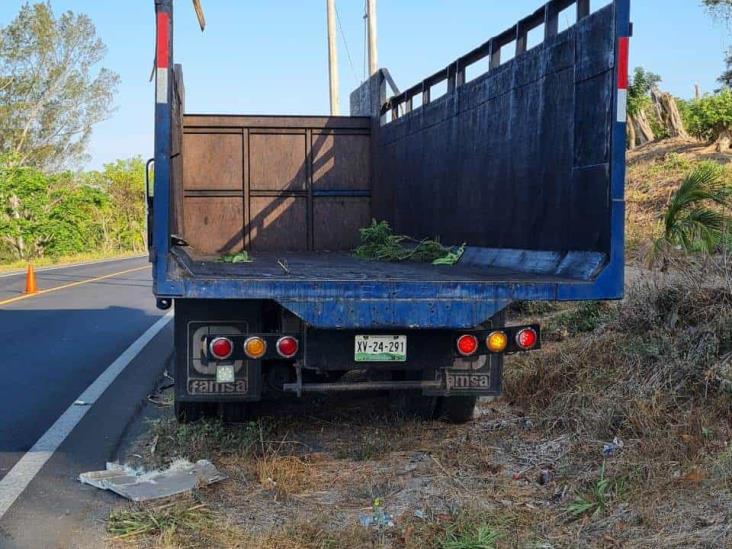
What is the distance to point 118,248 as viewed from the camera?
53719 mm

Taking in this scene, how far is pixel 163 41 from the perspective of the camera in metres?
4.61

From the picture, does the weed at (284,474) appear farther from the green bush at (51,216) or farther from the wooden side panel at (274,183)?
the green bush at (51,216)

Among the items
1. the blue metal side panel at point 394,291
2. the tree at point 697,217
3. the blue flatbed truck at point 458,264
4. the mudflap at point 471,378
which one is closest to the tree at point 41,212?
the blue flatbed truck at point 458,264

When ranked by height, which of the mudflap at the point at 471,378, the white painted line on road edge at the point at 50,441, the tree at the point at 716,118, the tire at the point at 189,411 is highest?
the tree at the point at 716,118

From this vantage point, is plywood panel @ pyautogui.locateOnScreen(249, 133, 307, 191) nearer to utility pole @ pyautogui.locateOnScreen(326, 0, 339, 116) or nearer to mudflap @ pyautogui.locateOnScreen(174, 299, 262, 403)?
mudflap @ pyautogui.locateOnScreen(174, 299, 262, 403)

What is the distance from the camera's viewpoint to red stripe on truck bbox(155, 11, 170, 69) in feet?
15.1

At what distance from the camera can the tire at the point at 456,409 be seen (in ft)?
19.6

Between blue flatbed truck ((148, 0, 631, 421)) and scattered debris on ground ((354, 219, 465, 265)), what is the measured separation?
0.42 feet

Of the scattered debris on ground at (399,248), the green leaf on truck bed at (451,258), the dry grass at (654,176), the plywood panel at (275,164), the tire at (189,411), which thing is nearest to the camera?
the tire at (189,411)

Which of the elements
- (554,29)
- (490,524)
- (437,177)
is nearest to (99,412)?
(437,177)

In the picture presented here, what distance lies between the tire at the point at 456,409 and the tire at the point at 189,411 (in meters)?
1.71

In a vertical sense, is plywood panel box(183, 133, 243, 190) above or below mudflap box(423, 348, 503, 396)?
above

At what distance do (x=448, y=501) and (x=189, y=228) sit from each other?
17.0 ft

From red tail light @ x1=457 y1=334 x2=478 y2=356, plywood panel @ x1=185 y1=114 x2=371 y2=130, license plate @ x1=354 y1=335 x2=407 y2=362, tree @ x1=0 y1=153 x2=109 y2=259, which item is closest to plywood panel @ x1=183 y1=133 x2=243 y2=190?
plywood panel @ x1=185 y1=114 x2=371 y2=130
